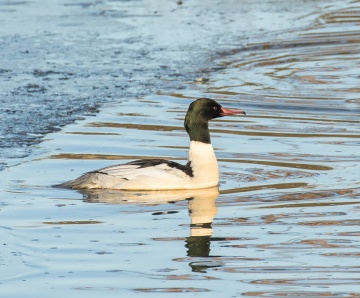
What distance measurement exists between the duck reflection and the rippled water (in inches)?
0.8

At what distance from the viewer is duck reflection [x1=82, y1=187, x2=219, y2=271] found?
408 inches

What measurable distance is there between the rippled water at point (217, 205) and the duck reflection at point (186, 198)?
21 mm

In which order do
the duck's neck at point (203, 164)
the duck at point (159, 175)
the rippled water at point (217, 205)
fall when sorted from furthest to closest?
the duck's neck at point (203, 164) < the duck at point (159, 175) < the rippled water at point (217, 205)

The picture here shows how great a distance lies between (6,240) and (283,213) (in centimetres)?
255

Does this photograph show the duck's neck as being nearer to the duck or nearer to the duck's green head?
the duck

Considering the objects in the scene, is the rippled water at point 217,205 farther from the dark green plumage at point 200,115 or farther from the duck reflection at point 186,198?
the dark green plumage at point 200,115

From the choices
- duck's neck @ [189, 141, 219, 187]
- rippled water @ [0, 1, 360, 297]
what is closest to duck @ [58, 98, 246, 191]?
duck's neck @ [189, 141, 219, 187]

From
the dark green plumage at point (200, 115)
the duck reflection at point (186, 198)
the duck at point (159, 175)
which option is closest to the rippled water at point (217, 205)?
the duck reflection at point (186, 198)

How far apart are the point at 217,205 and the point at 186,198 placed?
0.57m

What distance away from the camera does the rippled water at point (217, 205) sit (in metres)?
8.39

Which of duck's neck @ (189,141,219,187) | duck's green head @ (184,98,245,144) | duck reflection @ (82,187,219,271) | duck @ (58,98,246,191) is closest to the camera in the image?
duck reflection @ (82,187,219,271)

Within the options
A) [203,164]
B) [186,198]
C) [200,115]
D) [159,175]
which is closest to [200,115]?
[200,115]

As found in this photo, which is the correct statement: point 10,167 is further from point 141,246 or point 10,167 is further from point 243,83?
point 243,83

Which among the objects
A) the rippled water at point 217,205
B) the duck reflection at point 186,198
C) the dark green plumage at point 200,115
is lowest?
the duck reflection at point 186,198
